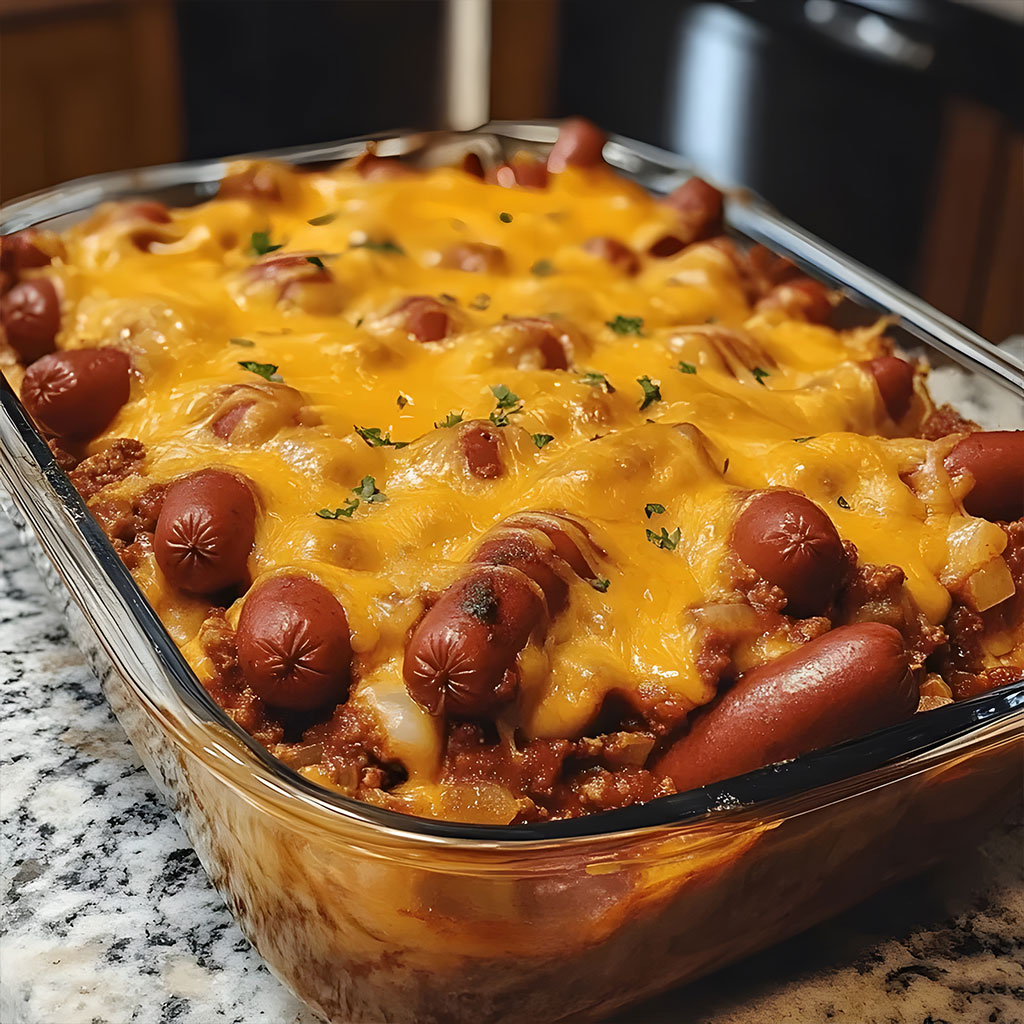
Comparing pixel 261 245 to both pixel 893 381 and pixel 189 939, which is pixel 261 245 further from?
pixel 189 939

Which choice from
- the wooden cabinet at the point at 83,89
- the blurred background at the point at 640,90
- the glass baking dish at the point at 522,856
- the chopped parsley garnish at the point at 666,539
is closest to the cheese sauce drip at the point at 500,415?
the chopped parsley garnish at the point at 666,539

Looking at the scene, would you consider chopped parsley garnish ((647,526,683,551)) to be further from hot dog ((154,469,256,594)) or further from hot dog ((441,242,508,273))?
hot dog ((441,242,508,273))

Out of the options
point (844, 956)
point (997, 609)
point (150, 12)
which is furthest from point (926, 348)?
point (150, 12)

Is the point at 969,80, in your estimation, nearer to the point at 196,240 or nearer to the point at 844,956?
the point at 196,240

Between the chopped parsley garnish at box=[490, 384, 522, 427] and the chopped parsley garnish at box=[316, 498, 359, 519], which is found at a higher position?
the chopped parsley garnish at box=[490, 384, 522, 427]

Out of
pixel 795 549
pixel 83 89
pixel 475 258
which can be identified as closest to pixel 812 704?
pixel 795 549

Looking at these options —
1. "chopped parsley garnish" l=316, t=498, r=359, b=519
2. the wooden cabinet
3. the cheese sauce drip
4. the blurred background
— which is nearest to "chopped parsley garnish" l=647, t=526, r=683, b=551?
the cheese sauce drip
